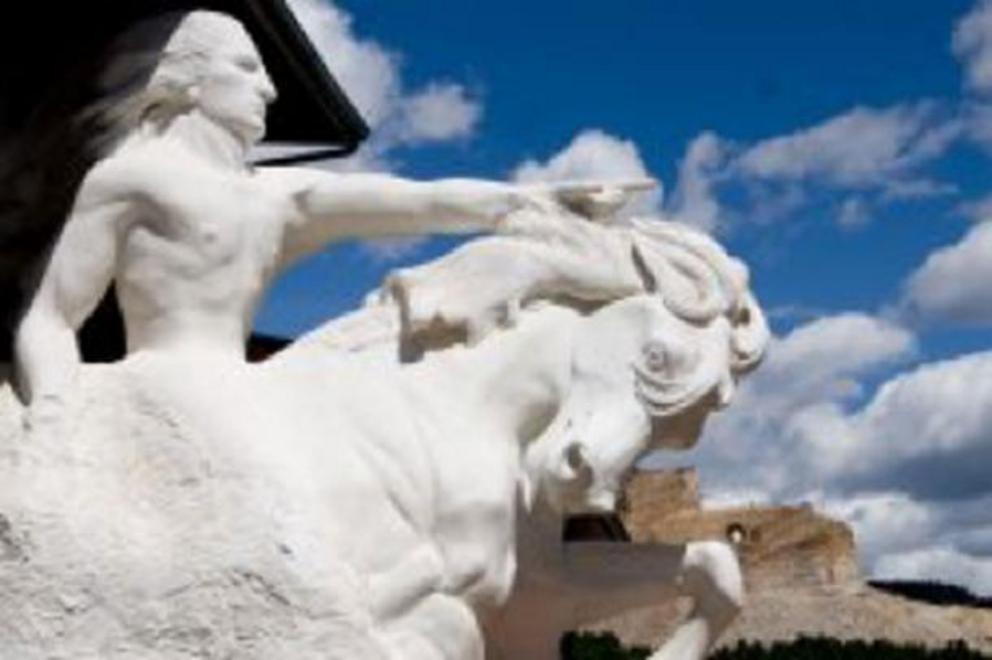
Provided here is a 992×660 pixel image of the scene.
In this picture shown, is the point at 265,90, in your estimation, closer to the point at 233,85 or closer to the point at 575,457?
the point at 233,85

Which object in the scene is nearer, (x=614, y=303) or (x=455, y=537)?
(x=455, y=537)

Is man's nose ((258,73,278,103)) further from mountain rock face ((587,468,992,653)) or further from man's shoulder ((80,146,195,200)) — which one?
mountain rock face ((587,468,992,653))

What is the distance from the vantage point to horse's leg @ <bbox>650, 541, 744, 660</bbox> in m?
4.70

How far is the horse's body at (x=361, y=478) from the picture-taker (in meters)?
3.82

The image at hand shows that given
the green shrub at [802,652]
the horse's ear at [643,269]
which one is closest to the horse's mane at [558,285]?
the horse's ear at [643,269]

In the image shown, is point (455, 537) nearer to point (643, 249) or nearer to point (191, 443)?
point (191, 443)

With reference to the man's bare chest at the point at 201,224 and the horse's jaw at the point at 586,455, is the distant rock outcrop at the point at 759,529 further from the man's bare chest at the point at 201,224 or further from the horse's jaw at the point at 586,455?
the man's bare chest at the point at 201,224

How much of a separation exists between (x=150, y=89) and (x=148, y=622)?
4.03ft

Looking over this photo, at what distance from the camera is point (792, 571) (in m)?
27.0

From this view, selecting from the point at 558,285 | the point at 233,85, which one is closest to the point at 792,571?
the point at 558,285

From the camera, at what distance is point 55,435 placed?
3979 mm

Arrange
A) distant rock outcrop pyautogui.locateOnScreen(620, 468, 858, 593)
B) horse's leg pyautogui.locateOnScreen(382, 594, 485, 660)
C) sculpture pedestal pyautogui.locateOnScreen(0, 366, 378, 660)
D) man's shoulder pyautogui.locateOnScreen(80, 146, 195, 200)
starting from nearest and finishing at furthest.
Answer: sculpture pedestal pyautogui.locateOnScreen(0, 366, 378, 660) < horse's leg pyautogui.locateOnScreen(382, 594, 485, 660) < man's shoulder pyautogui.locateOnScreen(80, 146, 195, 200) < distant rock outcrop pyautogui.locateOnScreen(620, 468, 858, 593)

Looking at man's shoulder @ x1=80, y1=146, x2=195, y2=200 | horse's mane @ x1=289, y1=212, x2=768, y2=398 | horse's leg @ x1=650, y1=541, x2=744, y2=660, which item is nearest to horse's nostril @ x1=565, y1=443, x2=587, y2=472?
horse's mane @ x1=289, y1=212, x2=768, y2=398

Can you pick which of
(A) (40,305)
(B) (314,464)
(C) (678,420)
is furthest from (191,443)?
(C) (678,420)
